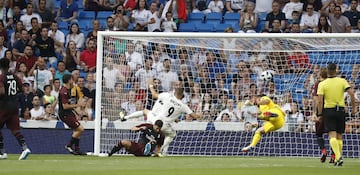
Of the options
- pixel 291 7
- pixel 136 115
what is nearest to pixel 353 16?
pixel 291 7

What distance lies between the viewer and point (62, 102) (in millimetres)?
21391

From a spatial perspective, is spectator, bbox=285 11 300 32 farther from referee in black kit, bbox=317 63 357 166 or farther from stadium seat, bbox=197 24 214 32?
referee in black kit, bbox=317 63 357 166

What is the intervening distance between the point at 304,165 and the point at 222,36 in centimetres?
519

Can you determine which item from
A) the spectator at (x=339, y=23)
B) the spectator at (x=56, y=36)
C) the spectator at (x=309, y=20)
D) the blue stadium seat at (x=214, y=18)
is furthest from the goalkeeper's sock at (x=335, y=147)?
the spectator at (x=56, y=36)

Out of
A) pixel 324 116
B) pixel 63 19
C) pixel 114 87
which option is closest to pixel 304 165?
pixel 324 116

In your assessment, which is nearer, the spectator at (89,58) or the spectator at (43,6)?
the spectator at (89,58)

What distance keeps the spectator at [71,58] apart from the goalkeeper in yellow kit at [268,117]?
6.23m

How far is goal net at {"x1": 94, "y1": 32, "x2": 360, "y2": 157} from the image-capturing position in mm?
22094

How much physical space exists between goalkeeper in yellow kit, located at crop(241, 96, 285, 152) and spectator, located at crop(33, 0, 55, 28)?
28.7 feet

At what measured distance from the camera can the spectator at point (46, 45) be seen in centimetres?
2673

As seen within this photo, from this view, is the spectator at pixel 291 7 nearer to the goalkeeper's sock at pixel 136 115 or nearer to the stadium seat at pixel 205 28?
the stadium seat at pixel 205 28

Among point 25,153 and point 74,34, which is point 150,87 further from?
point 74,34

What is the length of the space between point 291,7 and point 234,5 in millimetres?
1877

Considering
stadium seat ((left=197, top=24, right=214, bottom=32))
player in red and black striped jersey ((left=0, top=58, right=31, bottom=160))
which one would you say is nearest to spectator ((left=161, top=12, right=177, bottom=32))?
stadium seat ((left=197, top=24, right=214, bottom=32))
